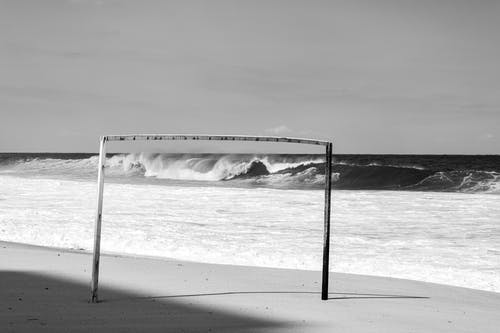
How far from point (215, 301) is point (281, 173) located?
48251 mm

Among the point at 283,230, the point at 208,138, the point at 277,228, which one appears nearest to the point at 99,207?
the point at 208,138

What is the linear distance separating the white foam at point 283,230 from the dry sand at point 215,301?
2000 mm

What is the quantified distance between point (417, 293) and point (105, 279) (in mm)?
3448

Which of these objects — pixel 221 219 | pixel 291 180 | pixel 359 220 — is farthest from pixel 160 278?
pixel 291 180

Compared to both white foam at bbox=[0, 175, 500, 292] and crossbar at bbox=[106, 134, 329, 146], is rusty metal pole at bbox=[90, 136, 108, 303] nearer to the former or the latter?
crossbar at bbox=[106, 134, 329, 146]

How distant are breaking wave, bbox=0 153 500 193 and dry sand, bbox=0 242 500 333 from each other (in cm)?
3425

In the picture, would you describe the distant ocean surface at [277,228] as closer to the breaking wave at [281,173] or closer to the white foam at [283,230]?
the white foam at [283,230]

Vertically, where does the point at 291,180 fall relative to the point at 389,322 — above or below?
above

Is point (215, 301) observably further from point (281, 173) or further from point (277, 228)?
point (281, 173)

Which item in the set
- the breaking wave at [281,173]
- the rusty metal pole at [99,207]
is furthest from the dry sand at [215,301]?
the breaking wave at [281,173]

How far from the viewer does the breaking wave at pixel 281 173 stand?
44.0 meters

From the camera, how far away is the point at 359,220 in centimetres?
1680

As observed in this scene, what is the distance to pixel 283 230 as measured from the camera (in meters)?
14.4

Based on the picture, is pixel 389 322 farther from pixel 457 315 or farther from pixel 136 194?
pixel 136 194
